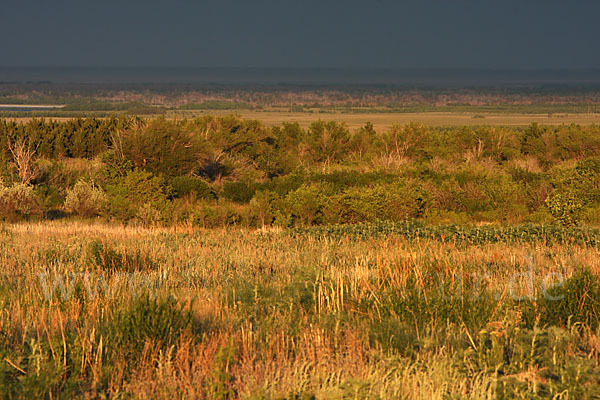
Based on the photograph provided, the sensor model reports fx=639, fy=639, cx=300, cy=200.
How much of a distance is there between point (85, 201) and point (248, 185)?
6209mm

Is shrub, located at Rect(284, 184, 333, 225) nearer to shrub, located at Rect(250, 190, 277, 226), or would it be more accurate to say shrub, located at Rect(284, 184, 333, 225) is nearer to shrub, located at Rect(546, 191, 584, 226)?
shrub, located at Rect(250, 190, 277, 226)

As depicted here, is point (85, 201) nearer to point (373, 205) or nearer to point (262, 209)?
point (262, 209)

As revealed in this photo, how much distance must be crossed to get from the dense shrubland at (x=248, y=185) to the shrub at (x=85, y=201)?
1.5 inches

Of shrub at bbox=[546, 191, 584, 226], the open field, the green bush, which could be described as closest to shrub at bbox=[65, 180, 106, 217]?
the green bush

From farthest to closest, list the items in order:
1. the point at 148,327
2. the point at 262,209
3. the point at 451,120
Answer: the point at 451,120 < the point at 262,209 < the point at 148,327

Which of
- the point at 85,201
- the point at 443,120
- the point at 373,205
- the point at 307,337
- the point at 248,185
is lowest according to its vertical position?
the point at 443,120

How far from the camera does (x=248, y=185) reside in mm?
24797

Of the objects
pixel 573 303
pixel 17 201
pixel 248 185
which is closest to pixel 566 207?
pixel 248 185

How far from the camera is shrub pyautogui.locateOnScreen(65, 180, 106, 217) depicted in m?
21.4

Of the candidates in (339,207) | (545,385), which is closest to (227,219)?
(339,207)

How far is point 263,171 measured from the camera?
111 feet

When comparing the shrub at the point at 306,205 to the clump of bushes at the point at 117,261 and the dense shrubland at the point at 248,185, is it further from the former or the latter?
the clump of bushes at the point at 117,261

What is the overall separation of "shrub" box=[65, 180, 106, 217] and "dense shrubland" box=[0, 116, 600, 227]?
4 centimetres

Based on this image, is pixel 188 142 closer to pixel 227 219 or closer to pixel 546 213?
pixel 227 219
